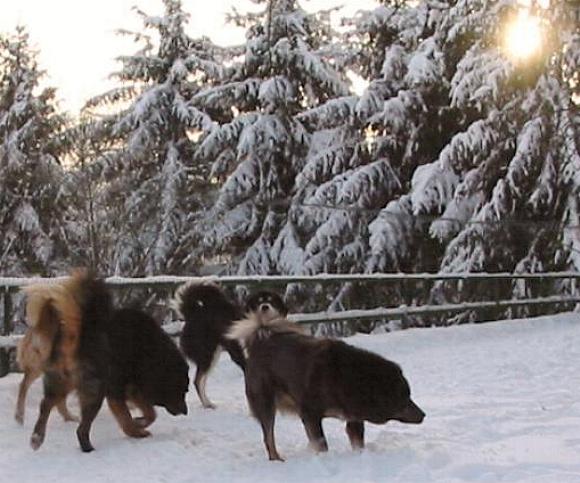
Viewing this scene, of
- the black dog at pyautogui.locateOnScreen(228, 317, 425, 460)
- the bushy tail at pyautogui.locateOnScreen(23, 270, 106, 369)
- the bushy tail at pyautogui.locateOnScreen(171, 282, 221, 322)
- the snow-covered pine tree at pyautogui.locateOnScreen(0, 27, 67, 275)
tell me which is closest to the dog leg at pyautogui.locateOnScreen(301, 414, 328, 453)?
the black dog at pyautogui.locateOnScreen(228, 317, 425, 460)

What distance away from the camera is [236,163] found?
23203mm

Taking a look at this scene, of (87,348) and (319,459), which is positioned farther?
(87,348)

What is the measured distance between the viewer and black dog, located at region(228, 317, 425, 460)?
5621 millimetres

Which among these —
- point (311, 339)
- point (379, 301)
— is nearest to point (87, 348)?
point (311, 339)

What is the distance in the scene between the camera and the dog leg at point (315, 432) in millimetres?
5675

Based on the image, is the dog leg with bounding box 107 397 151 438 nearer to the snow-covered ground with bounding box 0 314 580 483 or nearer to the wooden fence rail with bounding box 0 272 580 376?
the snow-covered ground with bounding box 0 314 580 483

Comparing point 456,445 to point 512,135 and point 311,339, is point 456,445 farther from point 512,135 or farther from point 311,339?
point 512,135

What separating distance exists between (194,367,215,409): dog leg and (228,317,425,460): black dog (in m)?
1.96

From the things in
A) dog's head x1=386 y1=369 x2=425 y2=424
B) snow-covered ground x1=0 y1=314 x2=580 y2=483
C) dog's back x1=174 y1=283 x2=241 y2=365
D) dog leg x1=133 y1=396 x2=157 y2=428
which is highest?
dog's back x1=174 y1=283 x2=241 y2=365

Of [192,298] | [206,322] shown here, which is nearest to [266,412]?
[206,322]

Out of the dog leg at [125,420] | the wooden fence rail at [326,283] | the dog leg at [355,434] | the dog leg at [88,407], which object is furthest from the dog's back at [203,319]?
the dog leg at [355,434]

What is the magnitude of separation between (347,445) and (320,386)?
2.55 feet

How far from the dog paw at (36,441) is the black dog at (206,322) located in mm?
2543

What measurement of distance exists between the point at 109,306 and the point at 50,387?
0.76m
